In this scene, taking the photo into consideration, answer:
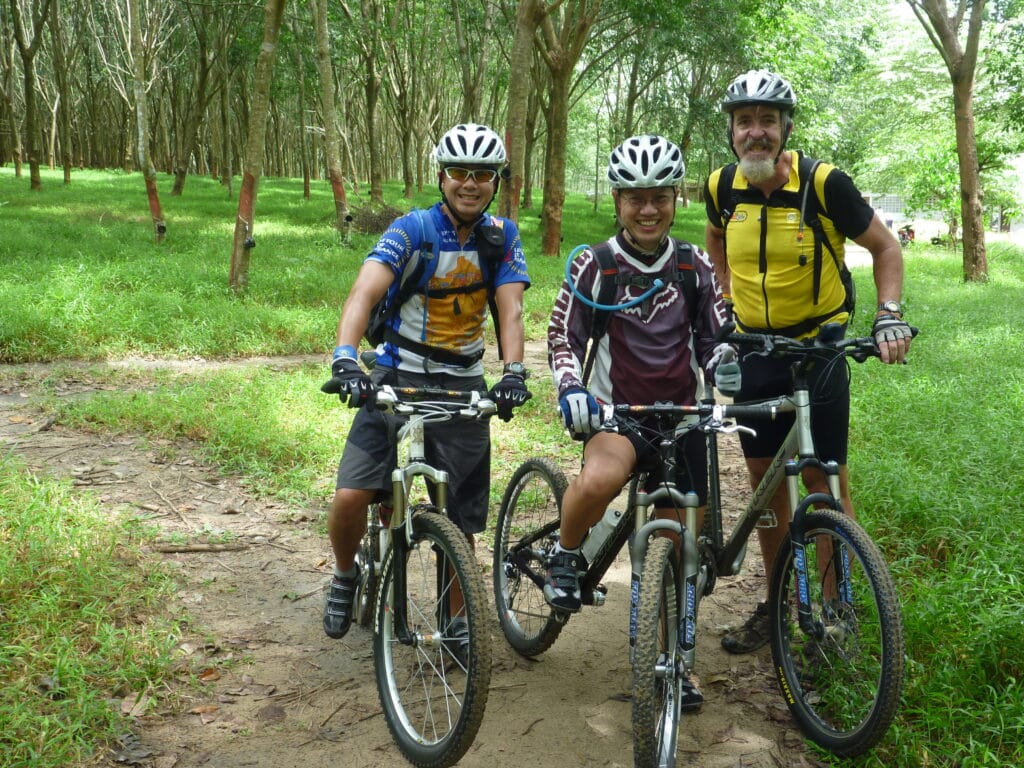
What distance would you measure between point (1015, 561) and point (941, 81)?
1129 inches

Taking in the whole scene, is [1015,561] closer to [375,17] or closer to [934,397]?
[934,397]

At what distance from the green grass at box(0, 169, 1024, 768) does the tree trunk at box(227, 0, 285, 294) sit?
1.09 ft

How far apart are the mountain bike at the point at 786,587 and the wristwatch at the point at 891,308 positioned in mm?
237

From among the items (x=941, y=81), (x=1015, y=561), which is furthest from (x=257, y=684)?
(x=941, y=81)

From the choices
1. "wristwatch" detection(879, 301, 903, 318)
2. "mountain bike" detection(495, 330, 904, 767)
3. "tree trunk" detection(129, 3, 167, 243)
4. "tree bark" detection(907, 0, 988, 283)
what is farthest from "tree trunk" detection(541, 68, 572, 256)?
"mountain bike" detection(495, 330, 904, 767)

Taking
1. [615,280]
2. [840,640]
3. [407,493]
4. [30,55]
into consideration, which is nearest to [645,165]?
[615,280]

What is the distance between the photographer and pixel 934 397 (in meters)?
7.26

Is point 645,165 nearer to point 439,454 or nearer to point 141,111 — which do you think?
point 439,454

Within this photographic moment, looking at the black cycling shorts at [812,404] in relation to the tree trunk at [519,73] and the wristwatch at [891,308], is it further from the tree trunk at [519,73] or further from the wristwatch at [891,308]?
the tree trunk at [519,73]

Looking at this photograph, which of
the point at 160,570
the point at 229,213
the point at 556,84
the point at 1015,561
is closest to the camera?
the point at 1015,561

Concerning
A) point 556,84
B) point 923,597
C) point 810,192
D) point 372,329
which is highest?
point 556,84

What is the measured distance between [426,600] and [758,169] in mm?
2185

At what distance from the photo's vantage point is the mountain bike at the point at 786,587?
2.85m

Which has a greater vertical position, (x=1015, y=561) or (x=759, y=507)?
(x=759, y=507)
